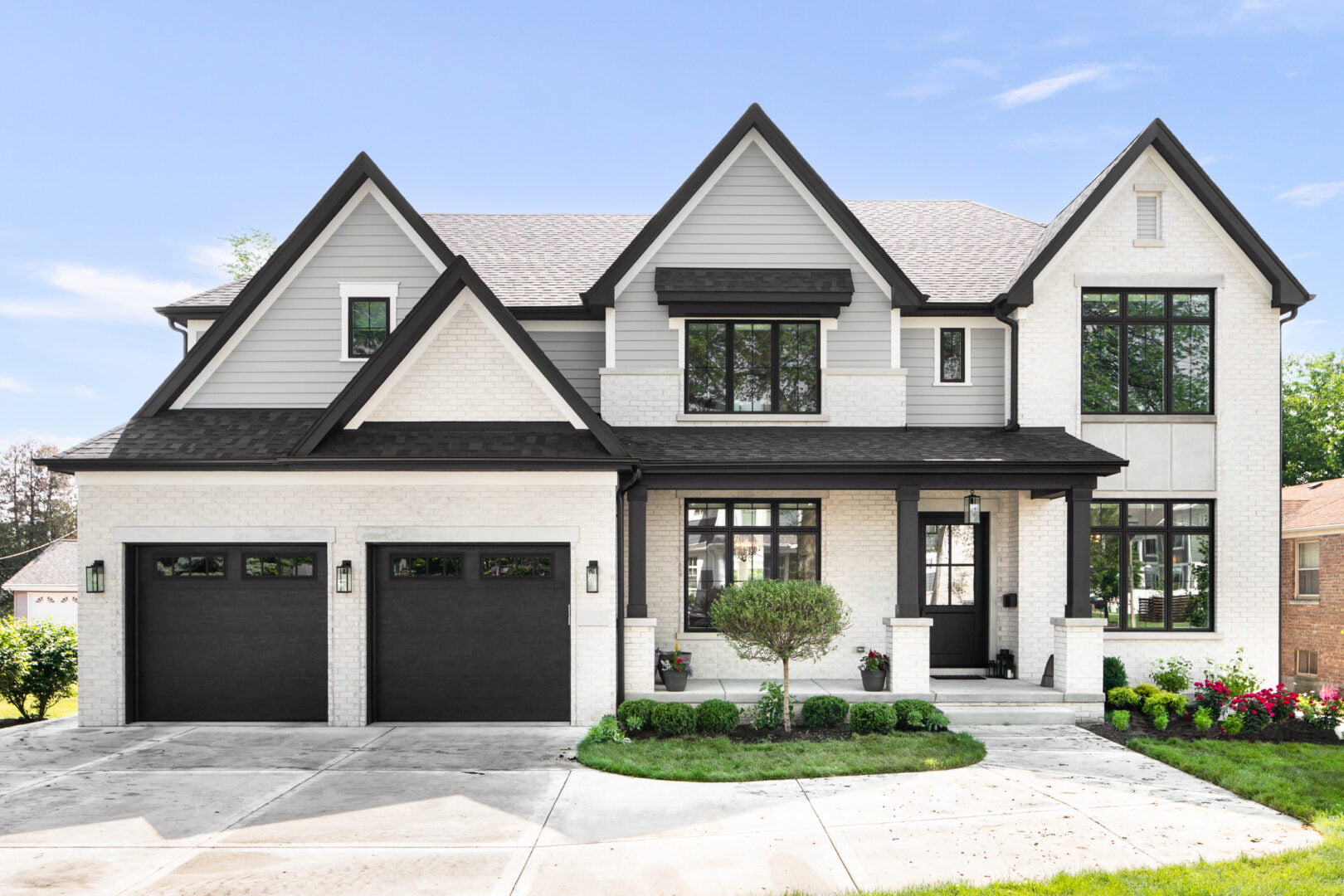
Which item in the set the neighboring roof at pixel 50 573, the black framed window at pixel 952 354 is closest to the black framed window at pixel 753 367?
the black framed window at pixel 952 354

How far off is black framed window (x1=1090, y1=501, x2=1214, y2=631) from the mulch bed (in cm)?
230

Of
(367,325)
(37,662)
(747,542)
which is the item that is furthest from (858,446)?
(37,662)

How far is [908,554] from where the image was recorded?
13117mm

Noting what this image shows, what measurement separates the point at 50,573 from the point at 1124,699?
1883 inches

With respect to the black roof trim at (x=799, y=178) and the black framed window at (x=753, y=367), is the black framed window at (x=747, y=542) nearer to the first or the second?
the black framed window at (x=753, y=367)

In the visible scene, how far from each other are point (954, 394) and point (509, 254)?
8.40 meters

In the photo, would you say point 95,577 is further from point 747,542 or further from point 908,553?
point 908,553

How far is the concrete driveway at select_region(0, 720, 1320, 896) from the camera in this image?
6645 millimetres

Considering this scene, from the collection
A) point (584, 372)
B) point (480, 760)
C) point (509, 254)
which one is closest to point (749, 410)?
point (584, 372)

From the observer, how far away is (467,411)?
495 inches

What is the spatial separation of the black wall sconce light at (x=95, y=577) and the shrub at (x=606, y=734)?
670cm

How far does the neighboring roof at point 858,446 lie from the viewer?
13.0 metres

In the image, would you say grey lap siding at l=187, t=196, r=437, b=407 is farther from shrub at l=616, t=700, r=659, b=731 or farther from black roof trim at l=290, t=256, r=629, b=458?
shrub at l=616, t=700, r=659, b=731

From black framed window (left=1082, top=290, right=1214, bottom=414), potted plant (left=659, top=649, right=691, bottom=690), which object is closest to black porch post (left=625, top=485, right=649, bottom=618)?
potted plant (left=659, top=649, right=691, bottom=690)
